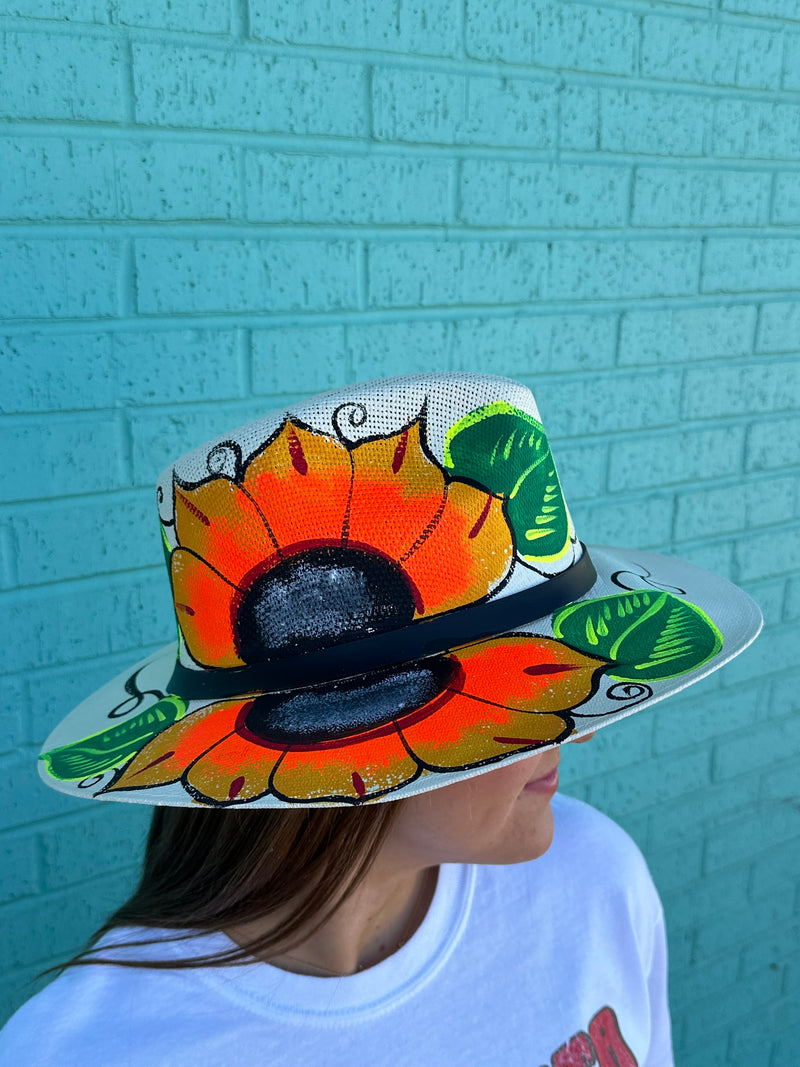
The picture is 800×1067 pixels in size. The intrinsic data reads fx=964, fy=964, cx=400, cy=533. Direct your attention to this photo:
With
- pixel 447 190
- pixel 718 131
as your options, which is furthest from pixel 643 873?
pixel 718 131

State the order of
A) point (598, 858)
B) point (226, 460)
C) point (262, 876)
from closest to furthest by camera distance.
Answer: point (226, 460), point (262, 876), point (598, 858)

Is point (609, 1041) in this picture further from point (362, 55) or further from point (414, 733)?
point (362, 55)

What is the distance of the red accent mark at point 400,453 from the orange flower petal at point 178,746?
27 cm

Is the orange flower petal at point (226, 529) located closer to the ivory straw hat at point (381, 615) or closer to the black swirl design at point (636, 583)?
the ivory straw hat at point (381, 615)

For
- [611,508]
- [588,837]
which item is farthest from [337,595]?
[611,508]

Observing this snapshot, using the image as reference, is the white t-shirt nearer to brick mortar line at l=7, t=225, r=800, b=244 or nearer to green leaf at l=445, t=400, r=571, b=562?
green leaf at l=445, t=400, r=571, b=562

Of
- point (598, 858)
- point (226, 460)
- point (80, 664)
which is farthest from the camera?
point (80, 664)

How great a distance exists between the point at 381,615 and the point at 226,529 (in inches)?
6.7

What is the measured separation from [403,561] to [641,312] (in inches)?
57.9

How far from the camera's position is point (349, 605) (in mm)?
889

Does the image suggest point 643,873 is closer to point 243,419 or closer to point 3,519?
point 243,419

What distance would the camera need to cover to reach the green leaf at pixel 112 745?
0.94 meters

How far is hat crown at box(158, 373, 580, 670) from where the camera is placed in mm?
883

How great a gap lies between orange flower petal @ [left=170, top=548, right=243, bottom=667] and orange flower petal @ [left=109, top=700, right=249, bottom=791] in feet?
0.17
